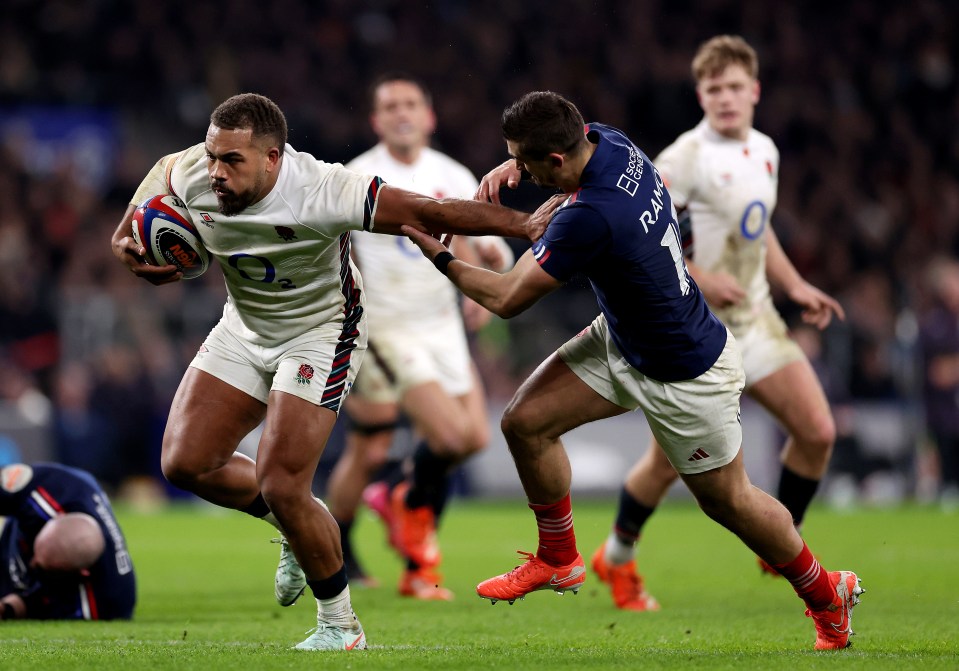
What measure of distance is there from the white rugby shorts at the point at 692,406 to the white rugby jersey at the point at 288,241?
1.21m

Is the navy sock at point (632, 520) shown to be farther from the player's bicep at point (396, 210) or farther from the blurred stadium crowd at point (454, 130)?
the blurred stadium crowd at point (454, 130)

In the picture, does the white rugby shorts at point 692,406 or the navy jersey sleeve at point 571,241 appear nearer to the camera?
the navy jersey sleeve at point 571,241

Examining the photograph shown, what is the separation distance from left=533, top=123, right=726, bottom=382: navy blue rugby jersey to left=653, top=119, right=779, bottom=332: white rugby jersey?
6.38 feet

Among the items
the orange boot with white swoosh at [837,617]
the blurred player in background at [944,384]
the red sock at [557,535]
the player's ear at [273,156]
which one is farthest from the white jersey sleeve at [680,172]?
the blurred player in background at [944,384]

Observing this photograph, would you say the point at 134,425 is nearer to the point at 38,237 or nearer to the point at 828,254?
the point at 38,237

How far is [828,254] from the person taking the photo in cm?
1970

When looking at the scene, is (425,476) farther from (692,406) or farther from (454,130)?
(454,130)

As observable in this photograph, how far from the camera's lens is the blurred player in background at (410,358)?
8781mm

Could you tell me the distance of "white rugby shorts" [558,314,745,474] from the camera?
579 cm

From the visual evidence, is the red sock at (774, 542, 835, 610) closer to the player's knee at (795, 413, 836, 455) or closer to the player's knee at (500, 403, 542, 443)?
the player's knee at (500, 403, 542, 443)

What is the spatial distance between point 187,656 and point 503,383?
1156 cm

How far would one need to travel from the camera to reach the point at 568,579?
6195 mm

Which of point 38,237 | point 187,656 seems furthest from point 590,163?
point 38,237

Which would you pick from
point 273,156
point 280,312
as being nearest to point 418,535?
point 280,312
